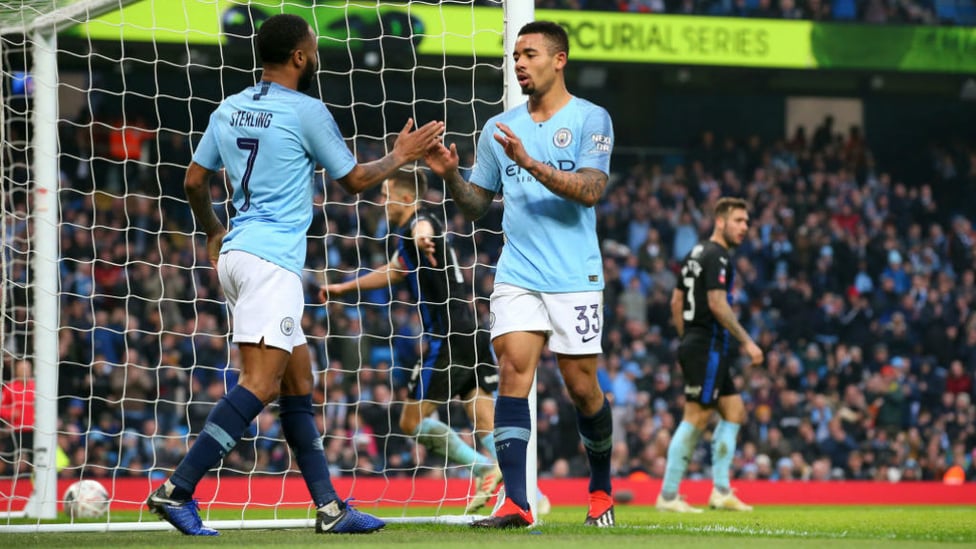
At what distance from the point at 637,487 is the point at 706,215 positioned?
877 cm

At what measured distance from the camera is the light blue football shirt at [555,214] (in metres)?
5.70

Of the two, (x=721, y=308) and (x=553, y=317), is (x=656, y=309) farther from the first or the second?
(x=553, y=317)

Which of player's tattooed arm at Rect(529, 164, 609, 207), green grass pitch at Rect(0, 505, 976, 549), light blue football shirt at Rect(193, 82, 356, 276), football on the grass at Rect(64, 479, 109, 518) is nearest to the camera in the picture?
green grass pitch at Rect(0, 505, 976, 549)

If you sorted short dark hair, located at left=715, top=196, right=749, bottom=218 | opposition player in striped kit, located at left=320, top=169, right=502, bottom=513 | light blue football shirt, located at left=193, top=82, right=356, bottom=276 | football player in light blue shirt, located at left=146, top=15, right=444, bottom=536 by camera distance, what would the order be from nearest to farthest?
football player in light blue shirt, located at left=146, top=15, right=444, bottom=536 < light blue football shirt, located at left=193, top=82, right=356, bottom=276 < opposition player in striped kit, located at left=320, top=169, right=502, bottom=513 < short dark hair, located at left=715, top=196, right=749, bottom=218

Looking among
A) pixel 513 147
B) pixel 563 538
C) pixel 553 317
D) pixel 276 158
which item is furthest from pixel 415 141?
pixel 563 538

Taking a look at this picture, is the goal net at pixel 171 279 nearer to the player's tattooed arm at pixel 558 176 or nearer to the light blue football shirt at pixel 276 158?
the light blue football shirt at pixel 276 158

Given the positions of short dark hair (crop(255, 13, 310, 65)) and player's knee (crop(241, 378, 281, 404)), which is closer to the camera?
player's knee (crop(241, 378, 281, 404))

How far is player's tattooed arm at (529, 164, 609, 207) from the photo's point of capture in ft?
17.7

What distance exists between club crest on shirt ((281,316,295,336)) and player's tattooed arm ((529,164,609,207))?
109cm

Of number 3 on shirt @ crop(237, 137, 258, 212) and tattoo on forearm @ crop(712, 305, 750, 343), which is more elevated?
number 3 on shirt @ crop(237, 137, 258, 212)

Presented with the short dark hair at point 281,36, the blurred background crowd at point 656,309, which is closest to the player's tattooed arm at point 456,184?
the short dark hair at point 281,36

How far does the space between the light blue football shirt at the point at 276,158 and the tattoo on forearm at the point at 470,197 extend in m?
0.58

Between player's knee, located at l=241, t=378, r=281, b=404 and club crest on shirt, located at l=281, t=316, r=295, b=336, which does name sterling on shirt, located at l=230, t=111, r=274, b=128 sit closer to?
club crest on shirt, located at l=281, t=316, r=295, b=336

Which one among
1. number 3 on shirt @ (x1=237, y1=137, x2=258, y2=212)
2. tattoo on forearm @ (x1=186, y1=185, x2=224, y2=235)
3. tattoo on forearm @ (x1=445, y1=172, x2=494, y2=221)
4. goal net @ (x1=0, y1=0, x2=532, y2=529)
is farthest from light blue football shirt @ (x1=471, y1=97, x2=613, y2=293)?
goal net @ (x1=0, y1=0, x2=532, y2=529)
